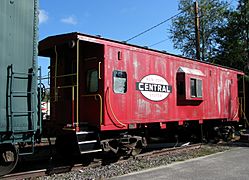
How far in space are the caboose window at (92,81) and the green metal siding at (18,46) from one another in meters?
2.22

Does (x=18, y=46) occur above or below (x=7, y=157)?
above

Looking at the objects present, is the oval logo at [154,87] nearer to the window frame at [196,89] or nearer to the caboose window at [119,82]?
the caboose window at [119,82]

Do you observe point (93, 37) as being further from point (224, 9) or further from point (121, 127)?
point (224, 9)

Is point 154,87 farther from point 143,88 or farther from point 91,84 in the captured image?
point 91,84

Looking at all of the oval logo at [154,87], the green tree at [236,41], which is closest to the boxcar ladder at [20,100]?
the oval logo at [154,87]

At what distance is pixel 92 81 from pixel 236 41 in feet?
92.8

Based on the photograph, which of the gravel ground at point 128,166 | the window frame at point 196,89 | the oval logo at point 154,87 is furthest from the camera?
the window frame at point 196,89

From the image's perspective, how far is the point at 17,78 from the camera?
713 cm

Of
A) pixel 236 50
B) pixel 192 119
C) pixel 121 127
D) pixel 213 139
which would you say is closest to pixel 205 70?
pixel 192 119

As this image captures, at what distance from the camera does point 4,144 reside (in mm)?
7031

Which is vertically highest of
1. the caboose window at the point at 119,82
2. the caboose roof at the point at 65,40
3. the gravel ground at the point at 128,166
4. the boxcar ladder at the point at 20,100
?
the caboose roof at the point at 65,40

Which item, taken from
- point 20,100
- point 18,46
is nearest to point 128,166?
point 20,100

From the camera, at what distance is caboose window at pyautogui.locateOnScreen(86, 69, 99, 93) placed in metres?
9.33

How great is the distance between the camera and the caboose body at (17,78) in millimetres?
6902
